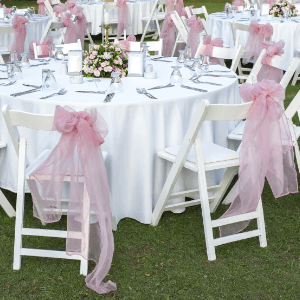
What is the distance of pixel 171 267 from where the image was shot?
2.90m

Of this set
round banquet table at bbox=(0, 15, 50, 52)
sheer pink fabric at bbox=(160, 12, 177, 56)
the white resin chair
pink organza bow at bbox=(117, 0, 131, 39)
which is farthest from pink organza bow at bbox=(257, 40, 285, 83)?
pink organza bow at bbox=(117, 0, 131, 39)

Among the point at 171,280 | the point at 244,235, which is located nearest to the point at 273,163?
the point at 244,235

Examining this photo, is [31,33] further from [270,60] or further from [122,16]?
[270,60]

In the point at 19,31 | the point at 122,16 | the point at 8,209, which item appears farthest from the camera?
the point at 122,16

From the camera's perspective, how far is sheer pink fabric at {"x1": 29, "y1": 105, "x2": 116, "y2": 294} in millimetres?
2586

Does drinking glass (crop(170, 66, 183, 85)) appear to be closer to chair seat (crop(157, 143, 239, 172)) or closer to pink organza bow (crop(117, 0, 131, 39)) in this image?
chair seat (crop(157, 143, 239, 172))

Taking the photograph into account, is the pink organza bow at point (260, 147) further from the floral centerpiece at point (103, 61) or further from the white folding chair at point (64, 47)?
the white folding chair at point (64, 47)

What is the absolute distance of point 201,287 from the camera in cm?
272

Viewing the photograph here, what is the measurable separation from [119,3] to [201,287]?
7.61 meters

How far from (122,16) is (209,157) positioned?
700 centimetres

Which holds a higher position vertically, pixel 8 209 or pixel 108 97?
pixel 108 97

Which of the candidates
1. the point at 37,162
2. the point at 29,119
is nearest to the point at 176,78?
the point at 37,162

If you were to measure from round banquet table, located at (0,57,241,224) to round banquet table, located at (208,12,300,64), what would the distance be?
13.4ft

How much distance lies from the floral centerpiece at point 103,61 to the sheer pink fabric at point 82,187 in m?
1.18
